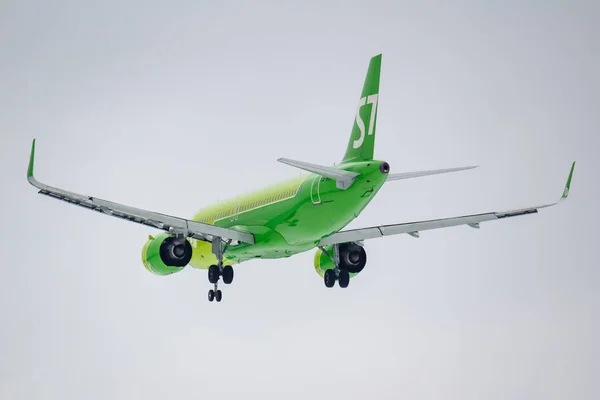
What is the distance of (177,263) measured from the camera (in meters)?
59.8

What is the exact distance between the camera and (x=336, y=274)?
2480 inches

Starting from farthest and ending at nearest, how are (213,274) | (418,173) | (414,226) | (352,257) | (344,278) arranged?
1. (352,257)
2. (344,278)
3. (213,274)
4. (414,226)
5. (418,173)

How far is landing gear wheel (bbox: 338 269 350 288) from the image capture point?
206 ft

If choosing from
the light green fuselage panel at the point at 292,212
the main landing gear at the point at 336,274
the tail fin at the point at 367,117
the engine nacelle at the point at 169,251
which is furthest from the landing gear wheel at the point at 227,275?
the tail fin at the point at 367,117

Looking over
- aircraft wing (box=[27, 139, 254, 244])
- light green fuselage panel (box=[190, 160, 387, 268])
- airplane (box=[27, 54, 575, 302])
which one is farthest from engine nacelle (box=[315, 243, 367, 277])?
aircraft wing (box=[27, 139, 254, 244])

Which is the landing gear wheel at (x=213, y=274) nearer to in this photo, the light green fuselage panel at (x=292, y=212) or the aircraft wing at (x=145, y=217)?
the light green fuselage panel at (x=292, y=212)

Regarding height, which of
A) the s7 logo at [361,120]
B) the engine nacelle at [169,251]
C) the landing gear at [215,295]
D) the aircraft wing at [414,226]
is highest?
the s7 logo at [361,120]

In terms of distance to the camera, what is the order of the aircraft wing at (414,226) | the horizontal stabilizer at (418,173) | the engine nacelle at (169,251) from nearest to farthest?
the horizontal stabilizer at (418,173), the aircraft wing at (414,226), the engine nacelle at (169,251)

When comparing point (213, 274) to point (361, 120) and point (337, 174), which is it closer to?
point (337, 174)

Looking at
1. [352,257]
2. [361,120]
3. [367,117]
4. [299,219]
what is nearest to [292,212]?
[299,219]

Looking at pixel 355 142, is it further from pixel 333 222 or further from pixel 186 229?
pixel 186 229

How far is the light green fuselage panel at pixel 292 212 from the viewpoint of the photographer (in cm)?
5230

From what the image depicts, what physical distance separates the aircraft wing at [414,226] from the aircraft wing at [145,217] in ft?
16.9

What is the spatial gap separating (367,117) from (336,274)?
43.6 ft
